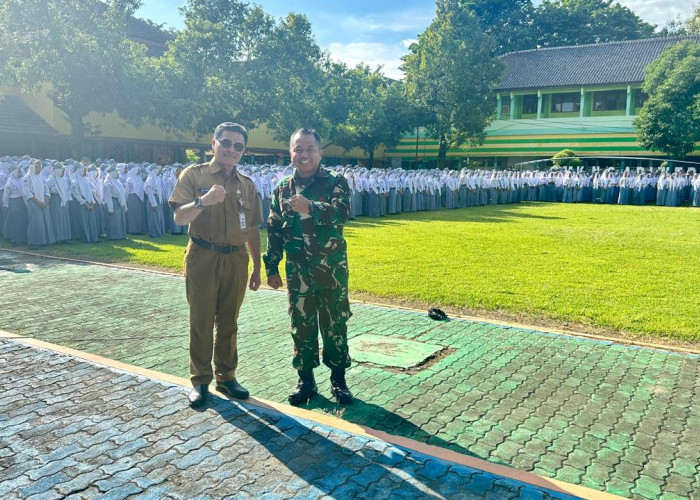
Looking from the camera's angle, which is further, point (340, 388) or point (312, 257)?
point (340, 388)

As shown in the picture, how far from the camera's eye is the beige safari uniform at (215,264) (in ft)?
12.9

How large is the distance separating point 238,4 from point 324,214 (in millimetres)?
29019

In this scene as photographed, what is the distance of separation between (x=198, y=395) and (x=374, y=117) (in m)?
35.2

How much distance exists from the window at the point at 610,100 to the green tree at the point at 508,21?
528 inches

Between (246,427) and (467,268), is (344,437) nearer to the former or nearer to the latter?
(246,427)

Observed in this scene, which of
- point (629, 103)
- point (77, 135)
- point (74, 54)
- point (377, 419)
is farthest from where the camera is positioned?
point (629, 103)

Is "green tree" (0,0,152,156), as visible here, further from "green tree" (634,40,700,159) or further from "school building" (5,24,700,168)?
"green tree" (634,40,700,159)

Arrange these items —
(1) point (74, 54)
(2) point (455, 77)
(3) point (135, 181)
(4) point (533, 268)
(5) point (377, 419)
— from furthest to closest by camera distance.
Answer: (2) point (455, 77), (1) point (74, 54), (3) point (135, 181), (4) point (533, 268), (5) point (377, 419)

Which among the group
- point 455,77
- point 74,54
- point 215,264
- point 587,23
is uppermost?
point 587,23

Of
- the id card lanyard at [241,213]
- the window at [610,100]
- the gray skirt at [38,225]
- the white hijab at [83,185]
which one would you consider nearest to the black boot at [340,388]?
the id card lanyard at [241,213]

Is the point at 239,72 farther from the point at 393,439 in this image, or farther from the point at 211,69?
the point at 393,439

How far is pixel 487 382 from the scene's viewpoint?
4.66 m

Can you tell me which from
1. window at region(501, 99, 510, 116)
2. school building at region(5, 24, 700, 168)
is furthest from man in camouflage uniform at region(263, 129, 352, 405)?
window at region(501, 99, 510, 116)

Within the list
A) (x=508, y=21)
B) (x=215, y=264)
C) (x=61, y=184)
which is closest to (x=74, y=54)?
(x=61, y=184)
